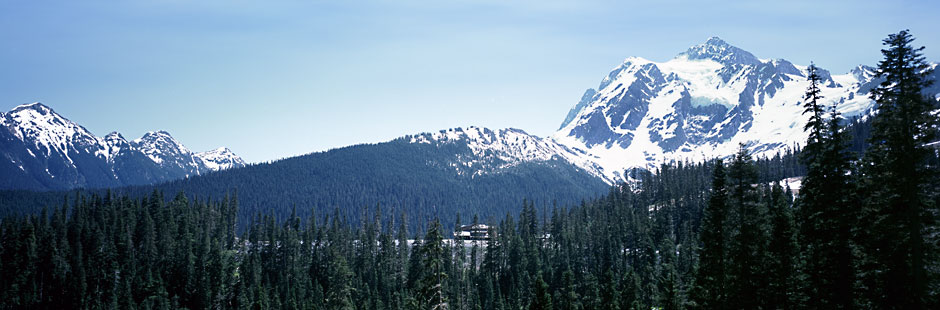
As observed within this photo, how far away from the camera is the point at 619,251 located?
133750 mm

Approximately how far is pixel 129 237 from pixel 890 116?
148 m

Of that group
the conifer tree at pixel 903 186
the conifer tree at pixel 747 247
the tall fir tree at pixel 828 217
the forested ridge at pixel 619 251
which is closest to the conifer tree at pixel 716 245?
the forested ridge at pixel 619 251

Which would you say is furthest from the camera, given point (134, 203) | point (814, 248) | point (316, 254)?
point (134, 203)

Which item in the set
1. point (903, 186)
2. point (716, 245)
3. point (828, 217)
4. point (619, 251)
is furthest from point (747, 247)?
point (619, 251)

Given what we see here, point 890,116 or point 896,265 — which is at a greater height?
point 890,116

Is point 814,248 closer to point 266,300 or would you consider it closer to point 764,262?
→ point 764,262

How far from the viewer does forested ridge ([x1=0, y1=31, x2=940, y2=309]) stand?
30.7m

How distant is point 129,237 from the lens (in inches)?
5576

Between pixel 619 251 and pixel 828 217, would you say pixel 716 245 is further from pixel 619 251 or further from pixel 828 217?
pixel 619 251

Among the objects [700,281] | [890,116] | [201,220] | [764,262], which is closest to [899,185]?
[890,116]

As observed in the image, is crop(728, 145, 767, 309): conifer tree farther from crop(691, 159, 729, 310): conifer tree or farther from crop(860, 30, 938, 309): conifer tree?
crop(860, 30, 938, 309): conifer tree

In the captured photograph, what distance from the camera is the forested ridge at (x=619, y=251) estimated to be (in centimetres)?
3072

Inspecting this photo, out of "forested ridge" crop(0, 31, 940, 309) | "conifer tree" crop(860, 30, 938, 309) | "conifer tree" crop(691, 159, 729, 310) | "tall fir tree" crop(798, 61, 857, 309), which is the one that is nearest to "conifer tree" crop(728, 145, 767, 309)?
"forested ridge" crop(0, 31, 940, 309)

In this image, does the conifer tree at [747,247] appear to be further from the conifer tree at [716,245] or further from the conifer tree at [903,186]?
the conifer tree at [903,186]
